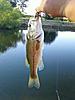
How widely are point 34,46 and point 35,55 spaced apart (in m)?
0.03

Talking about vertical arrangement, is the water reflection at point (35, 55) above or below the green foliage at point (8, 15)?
above

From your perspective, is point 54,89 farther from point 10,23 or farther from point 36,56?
point 10,23

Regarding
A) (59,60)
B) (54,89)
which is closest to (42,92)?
(54,89)

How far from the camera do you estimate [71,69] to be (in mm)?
17219

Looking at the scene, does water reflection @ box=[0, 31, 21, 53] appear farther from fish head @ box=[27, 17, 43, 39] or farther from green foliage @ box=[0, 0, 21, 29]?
fish head @ box=[27, 17, 43, 39]

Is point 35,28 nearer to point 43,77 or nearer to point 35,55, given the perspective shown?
point 35,55

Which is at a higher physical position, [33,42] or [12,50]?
[33,42]

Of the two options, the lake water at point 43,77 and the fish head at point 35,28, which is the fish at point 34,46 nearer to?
the fish head at point 35,28

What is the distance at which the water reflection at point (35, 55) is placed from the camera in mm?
679

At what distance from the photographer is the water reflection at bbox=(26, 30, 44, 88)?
679 millimetres

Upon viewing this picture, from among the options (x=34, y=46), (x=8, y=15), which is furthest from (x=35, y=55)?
(x=8, y=15)

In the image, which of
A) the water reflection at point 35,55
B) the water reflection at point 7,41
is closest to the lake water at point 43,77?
the water reflection at point 7,41

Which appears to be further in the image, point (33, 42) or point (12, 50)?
point (12, 50)

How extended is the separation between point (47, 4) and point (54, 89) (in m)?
13.7
